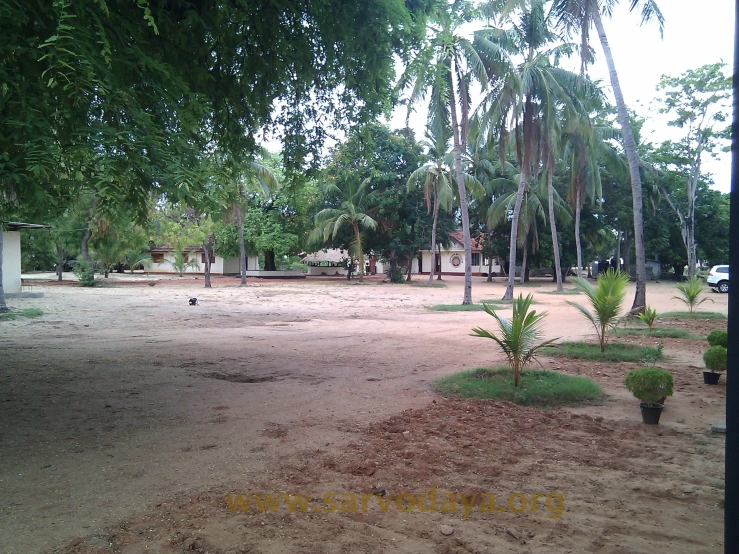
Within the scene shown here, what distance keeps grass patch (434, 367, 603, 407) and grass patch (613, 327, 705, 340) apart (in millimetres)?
5778

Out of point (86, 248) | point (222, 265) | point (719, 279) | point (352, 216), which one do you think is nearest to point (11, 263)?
point (86, 248)

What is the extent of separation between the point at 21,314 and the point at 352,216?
76.2 feet

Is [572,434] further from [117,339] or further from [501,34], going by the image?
[501,34]

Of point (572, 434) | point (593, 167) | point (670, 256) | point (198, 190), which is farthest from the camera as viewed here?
point (670, 256)

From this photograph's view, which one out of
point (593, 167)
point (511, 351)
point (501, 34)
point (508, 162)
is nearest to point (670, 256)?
point (508, 162)

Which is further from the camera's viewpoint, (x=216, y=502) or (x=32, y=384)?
(x=32, y=384)

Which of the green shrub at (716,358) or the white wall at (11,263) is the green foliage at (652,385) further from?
the white wall at (11,263)

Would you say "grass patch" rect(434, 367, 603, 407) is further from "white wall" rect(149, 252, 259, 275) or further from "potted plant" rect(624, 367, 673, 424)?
"white wall" rect(149, 252, 259, 275)

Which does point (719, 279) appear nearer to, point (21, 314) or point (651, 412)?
point (651, 412)

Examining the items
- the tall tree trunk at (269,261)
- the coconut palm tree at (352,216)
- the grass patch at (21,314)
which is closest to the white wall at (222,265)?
the tall tree trunk at (269,261)

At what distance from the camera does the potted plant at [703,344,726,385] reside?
7125 mm

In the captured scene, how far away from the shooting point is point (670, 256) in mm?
43875

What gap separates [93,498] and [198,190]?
260 centimetres

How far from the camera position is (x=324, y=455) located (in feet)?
15.3
